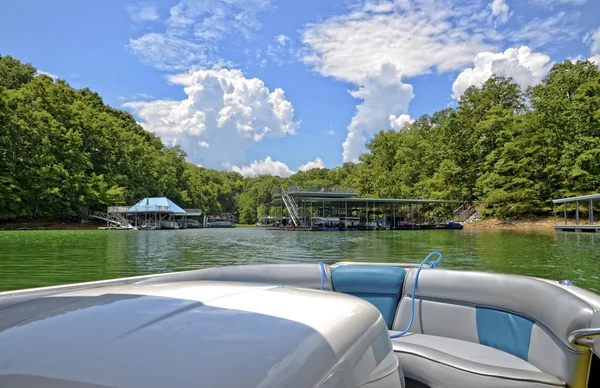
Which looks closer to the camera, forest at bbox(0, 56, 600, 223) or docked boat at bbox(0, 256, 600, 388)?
docked boat at bbox(0, 256, 600, 388)

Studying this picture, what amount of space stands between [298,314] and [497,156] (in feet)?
171

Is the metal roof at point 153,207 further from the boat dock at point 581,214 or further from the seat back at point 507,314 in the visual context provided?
the seat back at point 507,314

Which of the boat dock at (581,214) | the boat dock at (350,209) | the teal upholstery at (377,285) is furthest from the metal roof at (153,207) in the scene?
the teal upholstery at (377,285)

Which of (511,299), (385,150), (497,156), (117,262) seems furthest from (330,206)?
(511,299)

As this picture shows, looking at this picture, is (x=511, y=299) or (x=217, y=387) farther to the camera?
(x=511, y=299)

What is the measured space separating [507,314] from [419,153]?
2638 inches

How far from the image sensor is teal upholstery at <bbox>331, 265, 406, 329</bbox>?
3.16 meters

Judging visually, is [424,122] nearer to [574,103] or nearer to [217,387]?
[574,103]

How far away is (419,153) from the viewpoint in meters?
66.9

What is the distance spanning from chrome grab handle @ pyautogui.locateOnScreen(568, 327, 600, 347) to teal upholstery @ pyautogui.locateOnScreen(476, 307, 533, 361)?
21.3 inches

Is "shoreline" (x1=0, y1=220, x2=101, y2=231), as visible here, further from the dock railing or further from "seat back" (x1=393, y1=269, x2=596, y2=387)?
"seat back" (x1=393, y1=269, x2=596, y2=387)

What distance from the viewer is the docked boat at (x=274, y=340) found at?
98 cm

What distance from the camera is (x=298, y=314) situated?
1331 millimetres

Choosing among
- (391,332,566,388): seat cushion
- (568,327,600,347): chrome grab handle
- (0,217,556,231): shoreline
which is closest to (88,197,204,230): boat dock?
(0,217,556,231): shoreline
